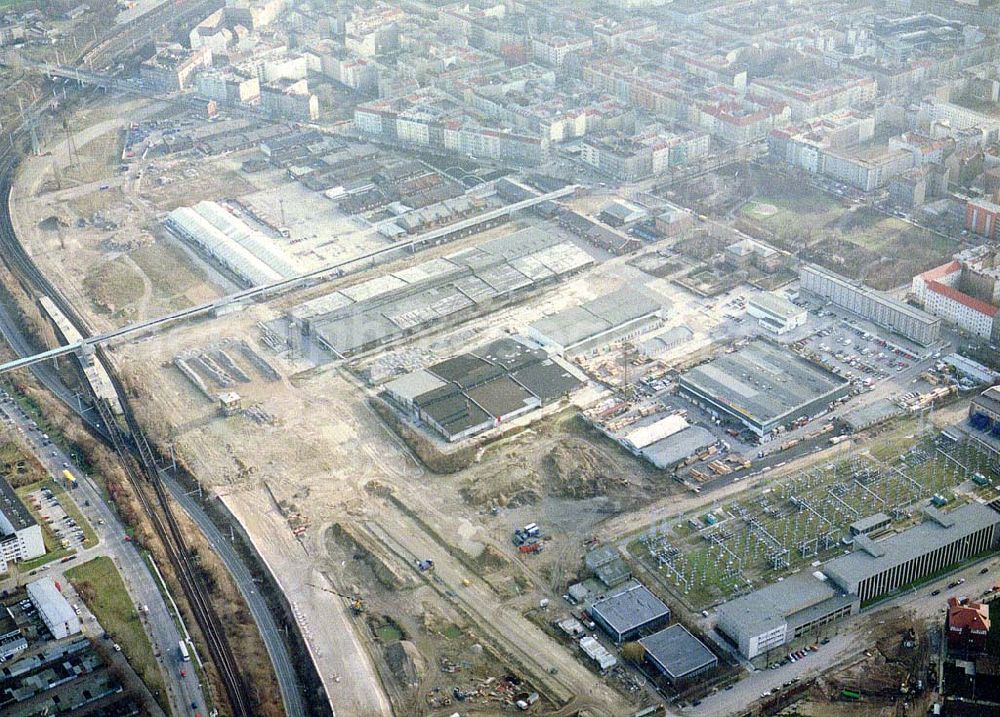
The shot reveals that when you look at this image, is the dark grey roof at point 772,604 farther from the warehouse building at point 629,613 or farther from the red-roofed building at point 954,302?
the red-roofed building at point 954,302

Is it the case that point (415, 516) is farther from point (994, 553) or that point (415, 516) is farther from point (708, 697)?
point (994, 553)

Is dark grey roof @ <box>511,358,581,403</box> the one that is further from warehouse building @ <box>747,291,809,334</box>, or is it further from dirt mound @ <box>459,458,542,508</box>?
warehouse building @ <box>747,291,809,334</box>

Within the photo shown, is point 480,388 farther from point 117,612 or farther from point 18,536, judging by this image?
point 18,536

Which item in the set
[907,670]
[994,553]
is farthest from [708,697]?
[994,553]

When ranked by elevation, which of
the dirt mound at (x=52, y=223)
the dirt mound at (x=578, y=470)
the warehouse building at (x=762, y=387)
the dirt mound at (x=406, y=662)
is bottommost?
the dirt mound at (x=52, y=223)

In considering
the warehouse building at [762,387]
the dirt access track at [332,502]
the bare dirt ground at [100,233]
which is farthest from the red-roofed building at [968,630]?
the bare dirt ground at [100,233]

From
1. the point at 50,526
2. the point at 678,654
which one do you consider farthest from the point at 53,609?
the point at 678,654
